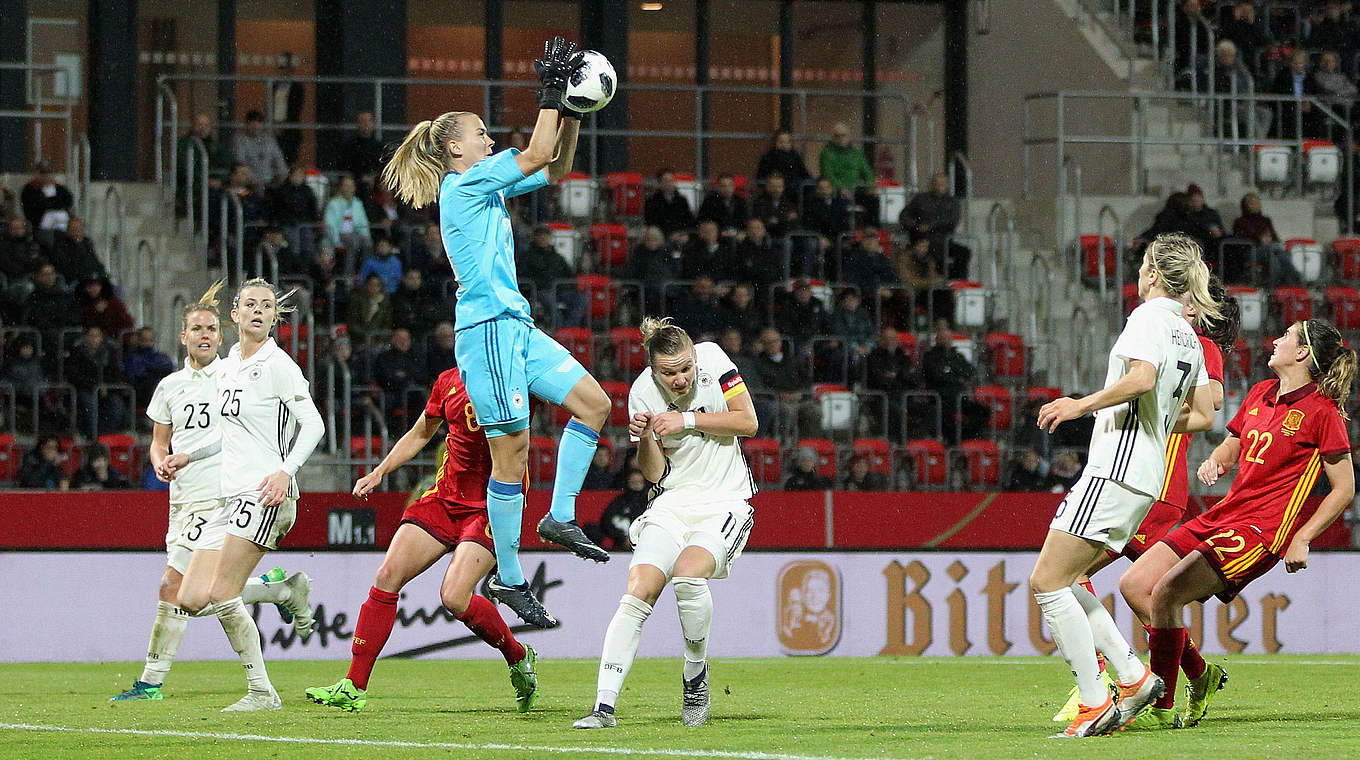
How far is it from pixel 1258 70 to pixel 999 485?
776 centimetres

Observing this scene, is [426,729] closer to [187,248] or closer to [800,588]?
[800,588]

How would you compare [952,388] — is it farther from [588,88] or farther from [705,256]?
[588,88]

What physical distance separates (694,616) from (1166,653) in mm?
1968

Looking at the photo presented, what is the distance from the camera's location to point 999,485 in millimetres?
16891

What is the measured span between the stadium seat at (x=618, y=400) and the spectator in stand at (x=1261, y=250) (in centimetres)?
688

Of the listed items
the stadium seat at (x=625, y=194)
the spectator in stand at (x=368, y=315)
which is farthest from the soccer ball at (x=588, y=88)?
the stadium seat at (x=625, y=194)

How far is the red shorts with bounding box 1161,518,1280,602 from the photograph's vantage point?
7.75 meters

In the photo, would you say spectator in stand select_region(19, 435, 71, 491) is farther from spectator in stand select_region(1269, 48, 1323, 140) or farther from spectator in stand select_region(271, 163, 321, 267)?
spectator in stand select_region(1269, 48, 1323, 140)

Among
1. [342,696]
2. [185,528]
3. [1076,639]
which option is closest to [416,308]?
[185,528]

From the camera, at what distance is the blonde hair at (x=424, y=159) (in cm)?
754

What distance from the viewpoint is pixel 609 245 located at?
62.0 ft

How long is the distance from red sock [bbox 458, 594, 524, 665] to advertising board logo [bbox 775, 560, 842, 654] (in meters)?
5.52

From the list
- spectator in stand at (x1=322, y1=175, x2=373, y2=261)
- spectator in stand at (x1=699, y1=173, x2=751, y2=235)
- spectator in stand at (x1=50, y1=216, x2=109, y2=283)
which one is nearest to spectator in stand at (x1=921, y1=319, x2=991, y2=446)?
spectator in stand at (x1=699, y1=173, x2=751, y2=235)

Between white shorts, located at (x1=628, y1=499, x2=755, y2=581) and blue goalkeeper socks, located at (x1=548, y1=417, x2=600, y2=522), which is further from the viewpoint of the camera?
white shorts, located at (x1=628, y1=499, x2=755, y2=581)
